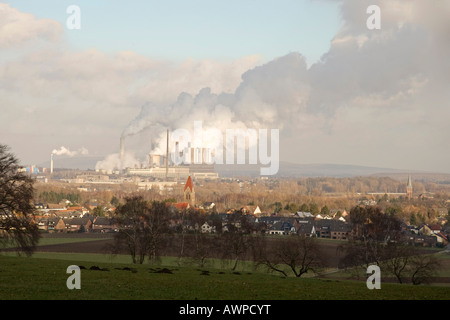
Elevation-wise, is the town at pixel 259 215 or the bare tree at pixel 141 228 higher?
the bare tree at pixel 141 228

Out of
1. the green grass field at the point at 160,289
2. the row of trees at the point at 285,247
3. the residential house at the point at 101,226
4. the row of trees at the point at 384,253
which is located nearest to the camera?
the green grass field at the point at 160,289

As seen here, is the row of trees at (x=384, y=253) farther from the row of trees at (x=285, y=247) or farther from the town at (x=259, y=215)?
the town at (x=259, y=215)

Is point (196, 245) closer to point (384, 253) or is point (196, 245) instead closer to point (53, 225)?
point (384, 253)

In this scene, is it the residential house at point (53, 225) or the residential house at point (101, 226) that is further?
the residential house at point (53, 225)

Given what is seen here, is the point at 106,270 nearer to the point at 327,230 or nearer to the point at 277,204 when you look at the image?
the point at 327,230

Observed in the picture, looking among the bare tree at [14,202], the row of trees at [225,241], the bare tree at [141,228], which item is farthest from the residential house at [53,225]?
the bare tree at [14,202]

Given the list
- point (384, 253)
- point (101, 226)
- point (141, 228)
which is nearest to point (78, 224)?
point (101, 226)

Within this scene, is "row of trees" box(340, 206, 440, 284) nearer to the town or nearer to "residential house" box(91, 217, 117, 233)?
the town

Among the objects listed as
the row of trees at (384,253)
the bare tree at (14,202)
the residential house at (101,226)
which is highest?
the bare tree at (14,202)
